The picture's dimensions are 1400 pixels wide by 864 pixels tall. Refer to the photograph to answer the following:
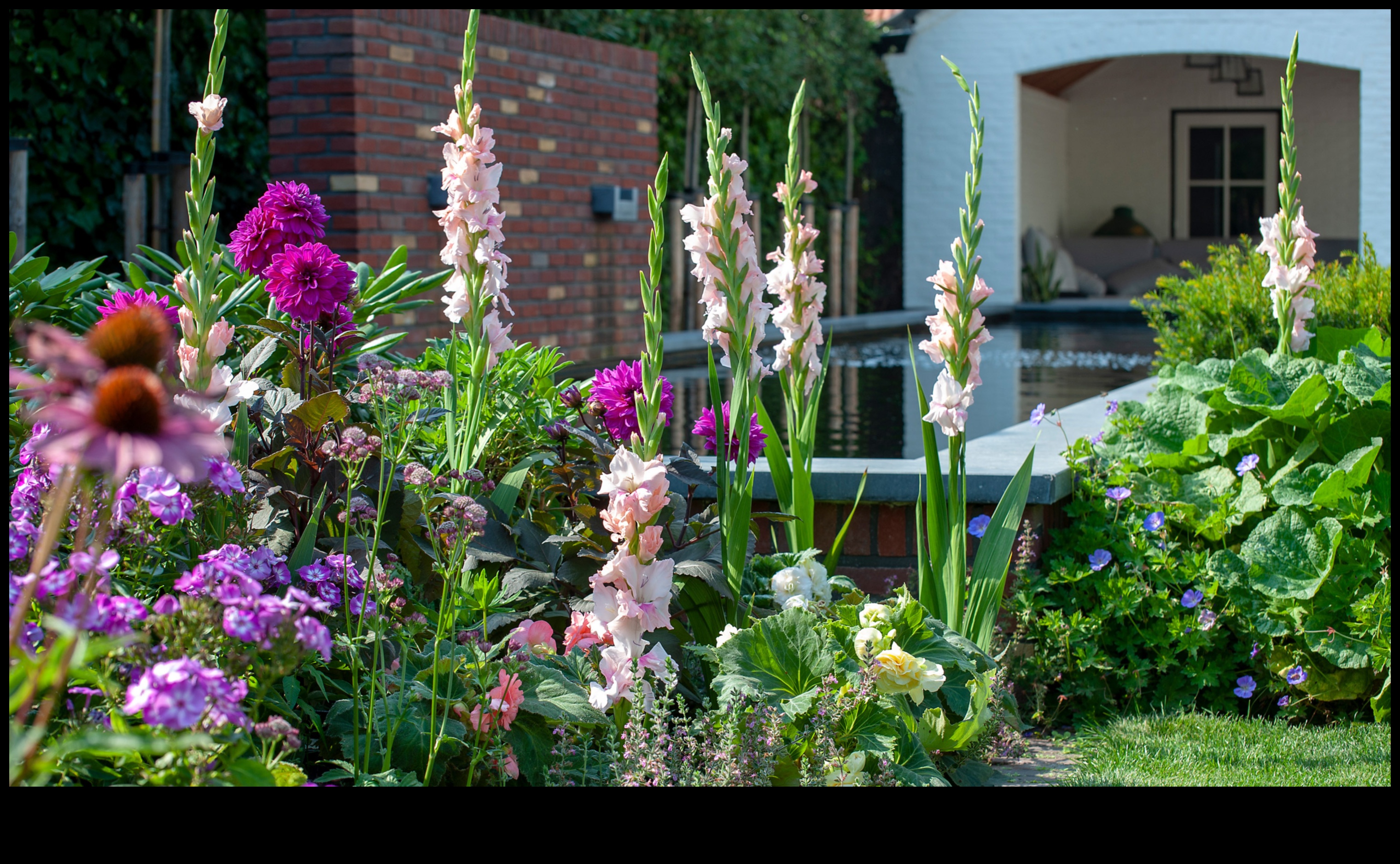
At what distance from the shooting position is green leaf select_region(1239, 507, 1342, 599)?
2.64 m

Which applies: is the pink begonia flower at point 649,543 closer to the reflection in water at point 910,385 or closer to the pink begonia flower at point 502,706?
the pink begonia flower at point 502,706

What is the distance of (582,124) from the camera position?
308 inches

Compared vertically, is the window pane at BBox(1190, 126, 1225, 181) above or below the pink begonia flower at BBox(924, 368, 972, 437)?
above

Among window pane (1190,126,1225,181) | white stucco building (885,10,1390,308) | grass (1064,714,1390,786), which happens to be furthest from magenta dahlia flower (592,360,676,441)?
window pane (1190,126,1225,181)

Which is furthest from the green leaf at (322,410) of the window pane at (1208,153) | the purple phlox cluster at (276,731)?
the window pane at (1208,153)

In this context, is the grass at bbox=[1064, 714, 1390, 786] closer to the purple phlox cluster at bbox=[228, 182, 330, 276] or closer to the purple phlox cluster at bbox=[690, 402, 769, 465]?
the purple phlox cluster at bbox=[690, 402, 769, 465]

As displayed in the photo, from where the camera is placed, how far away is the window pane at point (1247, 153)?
54.3 ft

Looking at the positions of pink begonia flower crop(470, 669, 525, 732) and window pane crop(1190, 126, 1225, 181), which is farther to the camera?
window pane crop(1190, 126, 1225, 181)

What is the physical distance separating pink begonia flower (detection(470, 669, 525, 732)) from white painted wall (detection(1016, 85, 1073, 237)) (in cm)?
1312

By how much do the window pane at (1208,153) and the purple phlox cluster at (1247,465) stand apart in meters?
15.1

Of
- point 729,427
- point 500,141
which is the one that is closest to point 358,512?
point 729,427

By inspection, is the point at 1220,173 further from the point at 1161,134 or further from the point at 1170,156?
the point at 1161,134

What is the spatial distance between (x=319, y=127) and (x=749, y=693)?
16.6 ft

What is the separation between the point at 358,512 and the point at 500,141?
543cm
